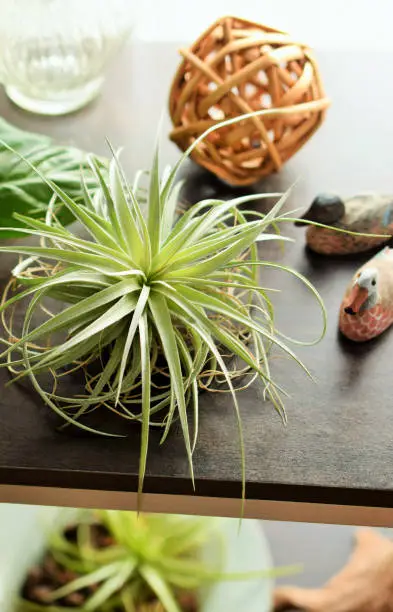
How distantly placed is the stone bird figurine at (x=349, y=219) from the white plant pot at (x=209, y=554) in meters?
0.37

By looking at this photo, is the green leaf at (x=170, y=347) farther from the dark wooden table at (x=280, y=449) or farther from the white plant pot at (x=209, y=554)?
the white plant pot at (x=209, y=554)

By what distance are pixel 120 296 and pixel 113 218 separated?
0.06 metres

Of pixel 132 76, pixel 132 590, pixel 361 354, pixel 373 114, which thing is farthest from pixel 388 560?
pixel 132 76

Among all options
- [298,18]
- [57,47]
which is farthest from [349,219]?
[298,18]

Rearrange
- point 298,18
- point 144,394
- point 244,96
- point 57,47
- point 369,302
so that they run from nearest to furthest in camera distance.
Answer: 1. point 144,394
2. point 369,302
3. point 244,96
4. point 57,47
5. point 298,18

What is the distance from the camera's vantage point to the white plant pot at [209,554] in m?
0.90

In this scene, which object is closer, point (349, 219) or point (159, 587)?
point (349, 219)

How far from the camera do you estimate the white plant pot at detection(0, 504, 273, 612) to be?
895mm

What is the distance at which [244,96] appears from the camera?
750mm

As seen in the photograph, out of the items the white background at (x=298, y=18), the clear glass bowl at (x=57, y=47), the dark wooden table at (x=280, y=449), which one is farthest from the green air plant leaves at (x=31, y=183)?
the white background at (x=298, y=18)

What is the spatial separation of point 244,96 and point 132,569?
557 mm

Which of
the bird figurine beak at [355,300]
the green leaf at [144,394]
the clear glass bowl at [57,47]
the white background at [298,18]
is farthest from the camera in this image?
the white background at [298,18]

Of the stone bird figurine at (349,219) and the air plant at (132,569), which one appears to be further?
the air plant at (132,569)

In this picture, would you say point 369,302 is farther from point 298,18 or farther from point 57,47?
point 298,18
